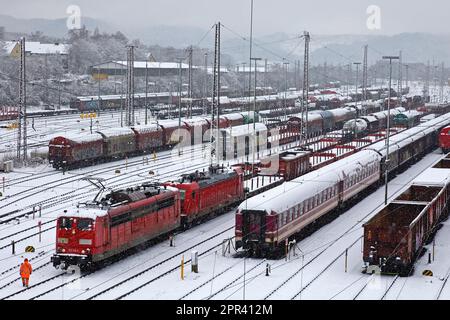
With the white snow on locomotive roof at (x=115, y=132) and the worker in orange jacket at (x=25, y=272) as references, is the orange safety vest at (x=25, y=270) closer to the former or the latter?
the worker in orange jacket at (x=25, y=272)

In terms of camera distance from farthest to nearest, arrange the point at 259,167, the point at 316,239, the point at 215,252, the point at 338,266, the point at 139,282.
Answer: the point at 259,167
the point at 316,239
the point at 215,252
the point at 338,266
the point at 139,282

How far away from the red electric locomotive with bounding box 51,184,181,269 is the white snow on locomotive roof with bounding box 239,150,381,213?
11.6 feet

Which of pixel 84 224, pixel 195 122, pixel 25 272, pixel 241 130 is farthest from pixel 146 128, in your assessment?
pixel 25 272

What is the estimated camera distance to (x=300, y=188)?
2988 cm

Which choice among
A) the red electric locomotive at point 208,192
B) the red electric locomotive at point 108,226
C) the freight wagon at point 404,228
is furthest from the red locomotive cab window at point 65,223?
the freight wagon at point 404,228

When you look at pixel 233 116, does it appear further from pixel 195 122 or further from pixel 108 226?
pixel 108 226

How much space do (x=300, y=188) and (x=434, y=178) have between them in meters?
7.38

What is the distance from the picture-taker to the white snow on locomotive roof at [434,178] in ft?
105

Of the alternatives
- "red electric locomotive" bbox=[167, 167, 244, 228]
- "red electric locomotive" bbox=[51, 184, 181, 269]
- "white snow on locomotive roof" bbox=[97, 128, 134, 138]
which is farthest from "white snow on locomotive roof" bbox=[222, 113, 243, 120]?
"red electric locomotive" bbox=[51, 184, 181, 269]

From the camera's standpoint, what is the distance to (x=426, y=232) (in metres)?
27.2
